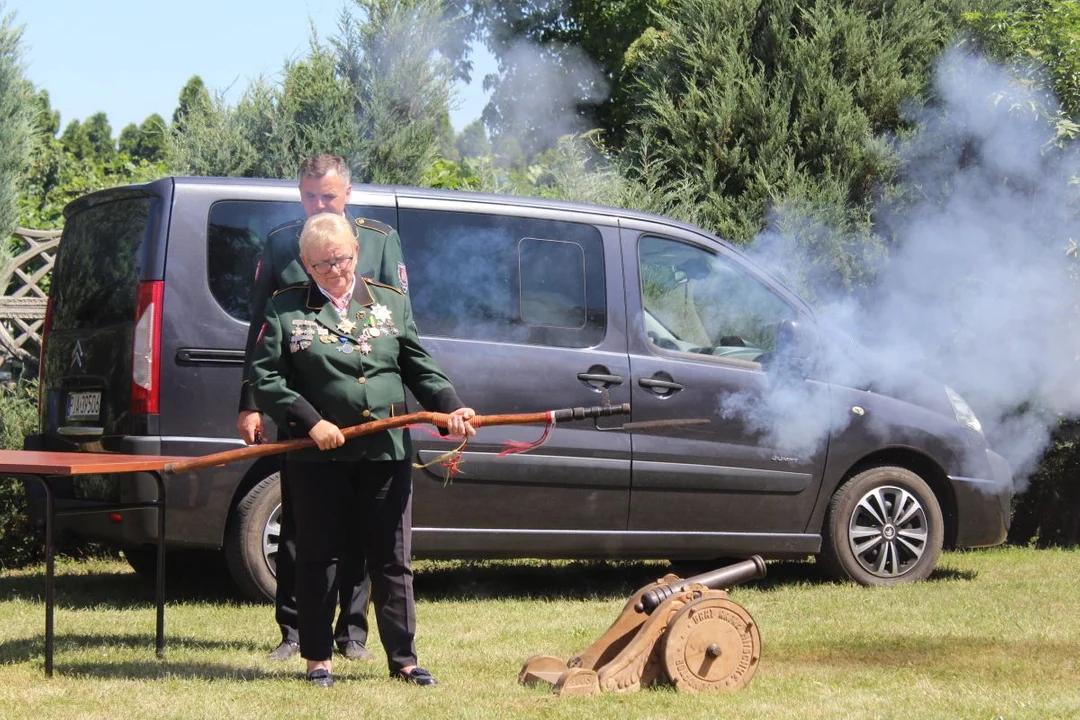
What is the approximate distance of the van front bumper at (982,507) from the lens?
7.80 m

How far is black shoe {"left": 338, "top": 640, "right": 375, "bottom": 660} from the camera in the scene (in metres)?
5.43

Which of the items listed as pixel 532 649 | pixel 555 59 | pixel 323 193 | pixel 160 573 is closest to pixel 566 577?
pixel 532 649

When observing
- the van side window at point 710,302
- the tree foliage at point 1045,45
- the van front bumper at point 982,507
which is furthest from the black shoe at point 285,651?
the tree foliage at point 1045,45

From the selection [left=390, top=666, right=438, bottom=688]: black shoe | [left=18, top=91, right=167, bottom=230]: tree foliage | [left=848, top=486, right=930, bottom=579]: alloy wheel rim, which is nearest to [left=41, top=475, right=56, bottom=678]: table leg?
[left=390, top=666, right=438, bottom=688]: black shoe

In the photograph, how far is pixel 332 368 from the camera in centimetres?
473

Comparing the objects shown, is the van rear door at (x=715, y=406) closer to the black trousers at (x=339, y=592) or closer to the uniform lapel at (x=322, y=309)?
the black trousers at (x=339, y=592)

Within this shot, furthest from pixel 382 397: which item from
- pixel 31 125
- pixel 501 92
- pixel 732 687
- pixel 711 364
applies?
pixel 501 92

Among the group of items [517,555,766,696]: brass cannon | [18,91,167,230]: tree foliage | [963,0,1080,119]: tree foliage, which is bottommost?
[517,555,766,696]: brass cannon

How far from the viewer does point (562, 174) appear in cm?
1092

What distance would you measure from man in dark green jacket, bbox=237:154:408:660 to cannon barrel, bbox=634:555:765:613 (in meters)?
1.17

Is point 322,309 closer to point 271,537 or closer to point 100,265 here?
point 271,537

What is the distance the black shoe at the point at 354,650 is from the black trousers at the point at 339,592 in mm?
14

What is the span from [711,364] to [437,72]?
4282 millimetres

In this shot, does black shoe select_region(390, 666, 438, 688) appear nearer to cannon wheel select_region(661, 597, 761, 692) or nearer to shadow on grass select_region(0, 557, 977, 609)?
cannon wheel select_region(661, 597, 761, 692)
